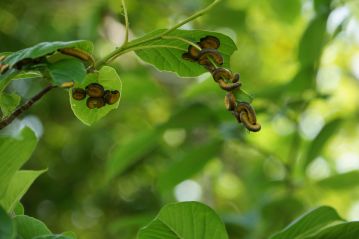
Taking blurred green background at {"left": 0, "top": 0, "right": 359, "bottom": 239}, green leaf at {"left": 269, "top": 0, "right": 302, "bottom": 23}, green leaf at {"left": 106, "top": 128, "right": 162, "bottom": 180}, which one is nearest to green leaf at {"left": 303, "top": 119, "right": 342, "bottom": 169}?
blurred green background at {"left": 0, "top": 0, "right": 359, "bottom": 239}

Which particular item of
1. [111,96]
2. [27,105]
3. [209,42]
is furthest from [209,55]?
[27,105]

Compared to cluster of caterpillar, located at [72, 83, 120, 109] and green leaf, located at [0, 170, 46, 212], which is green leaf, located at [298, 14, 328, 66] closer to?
cluster of caterpillar, located at [72, 83, 120, 109]

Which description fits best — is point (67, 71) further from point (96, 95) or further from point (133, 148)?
point (133, 148)

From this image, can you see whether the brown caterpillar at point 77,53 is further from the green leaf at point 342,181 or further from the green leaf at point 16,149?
the green leaf at point 342,181

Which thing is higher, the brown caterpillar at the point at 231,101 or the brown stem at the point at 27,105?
the brown caterpillar at the point at 231,101

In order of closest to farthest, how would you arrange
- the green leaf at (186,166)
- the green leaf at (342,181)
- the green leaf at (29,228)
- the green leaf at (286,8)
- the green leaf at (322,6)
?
the green leaf at (29,228)
the green leaf at (322,6)
the green leaf at (186,166)
the green leaf at (342,181)
the green leaf at (286,8)

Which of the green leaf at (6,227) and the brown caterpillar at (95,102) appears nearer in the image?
the green leaf at (6,227)

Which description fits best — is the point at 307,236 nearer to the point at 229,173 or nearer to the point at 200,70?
the point at 200,70

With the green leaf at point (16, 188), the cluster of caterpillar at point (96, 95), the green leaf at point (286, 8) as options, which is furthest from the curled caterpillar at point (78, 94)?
the green leaf at point (286, 8)
